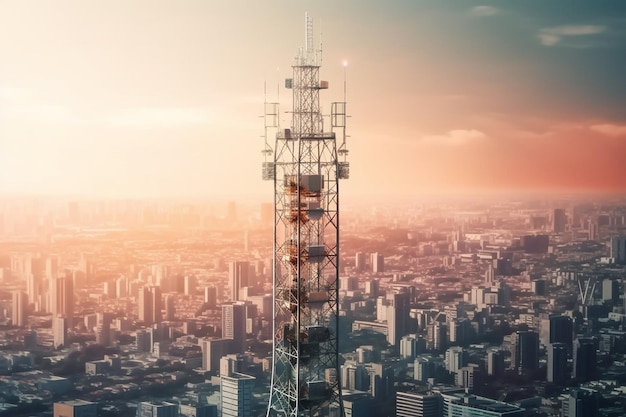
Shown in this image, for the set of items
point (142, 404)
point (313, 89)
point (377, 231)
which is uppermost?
point (313, 89)

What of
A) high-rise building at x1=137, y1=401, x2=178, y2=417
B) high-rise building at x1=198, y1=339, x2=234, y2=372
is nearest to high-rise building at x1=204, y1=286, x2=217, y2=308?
high-rise building at x1=198, y1=339, x2=234, y2=372

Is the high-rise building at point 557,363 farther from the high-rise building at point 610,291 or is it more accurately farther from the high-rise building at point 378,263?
the high-rise building at point 378,263

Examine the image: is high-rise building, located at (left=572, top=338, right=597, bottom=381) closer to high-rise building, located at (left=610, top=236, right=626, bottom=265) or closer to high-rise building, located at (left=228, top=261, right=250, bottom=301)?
high-rise building, located at (left=610, top=236, right=626, bottom=265)

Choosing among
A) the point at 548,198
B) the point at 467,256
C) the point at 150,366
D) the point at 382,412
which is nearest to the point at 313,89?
the point at 382,412

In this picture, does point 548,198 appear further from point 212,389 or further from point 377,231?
point 212,389

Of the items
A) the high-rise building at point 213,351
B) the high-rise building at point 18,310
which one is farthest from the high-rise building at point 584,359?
the high-rise building at point 18,310
